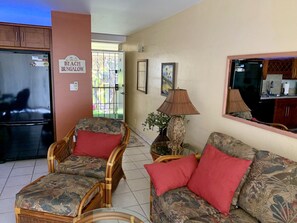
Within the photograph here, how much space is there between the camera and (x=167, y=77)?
3.63 m

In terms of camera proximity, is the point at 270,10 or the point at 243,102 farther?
the point at 243,102

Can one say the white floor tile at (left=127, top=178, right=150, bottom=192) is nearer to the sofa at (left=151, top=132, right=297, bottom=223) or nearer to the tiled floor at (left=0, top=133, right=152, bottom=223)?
the tiled floor at (left=0, top=133, right=152, bottom=223)

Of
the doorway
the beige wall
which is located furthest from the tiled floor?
the doorway

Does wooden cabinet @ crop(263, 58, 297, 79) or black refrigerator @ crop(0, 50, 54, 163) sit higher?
wooden cabinet @ crop(263, 58, 297, 79)

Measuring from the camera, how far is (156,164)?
80.5 inches

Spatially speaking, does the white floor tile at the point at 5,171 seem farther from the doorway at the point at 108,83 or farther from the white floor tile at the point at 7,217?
the doorway at the point at 108,83

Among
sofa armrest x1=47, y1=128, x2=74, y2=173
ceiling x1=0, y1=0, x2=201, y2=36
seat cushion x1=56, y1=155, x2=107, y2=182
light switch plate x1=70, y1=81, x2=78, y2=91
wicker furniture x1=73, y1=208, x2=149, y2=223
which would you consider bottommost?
wicker furniture x1=73, y1=208, x2=149, y2=223

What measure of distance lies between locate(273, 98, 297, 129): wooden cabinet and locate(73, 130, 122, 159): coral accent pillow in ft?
5.47

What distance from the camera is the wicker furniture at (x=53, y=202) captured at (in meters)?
1.82

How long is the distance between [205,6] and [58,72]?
2298mm

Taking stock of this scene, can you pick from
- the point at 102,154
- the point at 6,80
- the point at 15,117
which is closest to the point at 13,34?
the point at 6,80

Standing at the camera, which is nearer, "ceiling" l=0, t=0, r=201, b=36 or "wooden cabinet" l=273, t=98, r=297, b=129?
"wooden cabinet" l=273, t=98, r=297, b=129

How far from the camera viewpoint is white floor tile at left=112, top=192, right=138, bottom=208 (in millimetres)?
2499

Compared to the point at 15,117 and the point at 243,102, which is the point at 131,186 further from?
the point at 15,117
